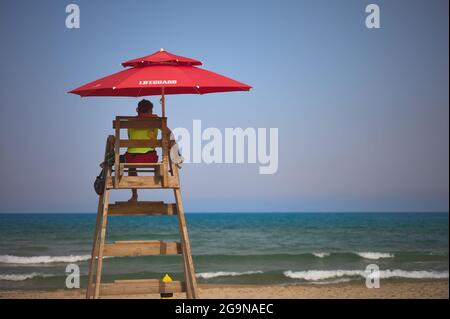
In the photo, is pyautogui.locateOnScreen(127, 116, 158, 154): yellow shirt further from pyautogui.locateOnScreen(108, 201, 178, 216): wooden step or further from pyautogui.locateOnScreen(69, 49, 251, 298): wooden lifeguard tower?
pyautogui.locateOnScreen(108, 201, 178, 216): wooden step

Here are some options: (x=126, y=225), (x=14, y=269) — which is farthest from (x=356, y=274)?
(x=126, y=225)

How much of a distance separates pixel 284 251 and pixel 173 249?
22154mm

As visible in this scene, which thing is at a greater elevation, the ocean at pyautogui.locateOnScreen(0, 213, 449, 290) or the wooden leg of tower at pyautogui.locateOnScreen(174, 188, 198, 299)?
the wooden leg of tower at pyautogui.locateOnScreen(174, 188, 198, 299)

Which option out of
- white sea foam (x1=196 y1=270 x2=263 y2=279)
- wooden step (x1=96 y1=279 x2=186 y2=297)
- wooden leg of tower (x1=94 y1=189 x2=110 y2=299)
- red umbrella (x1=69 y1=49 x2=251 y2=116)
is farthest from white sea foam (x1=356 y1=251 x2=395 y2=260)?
wooden leg of tower (x1=94 y1=189 x2=110 y2=299)

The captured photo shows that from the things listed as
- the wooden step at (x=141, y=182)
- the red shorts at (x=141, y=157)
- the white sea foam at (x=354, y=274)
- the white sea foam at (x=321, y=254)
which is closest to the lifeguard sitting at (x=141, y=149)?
the red shorts at (x=141, y=157)

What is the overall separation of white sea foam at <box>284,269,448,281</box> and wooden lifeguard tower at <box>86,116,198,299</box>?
1402 cm

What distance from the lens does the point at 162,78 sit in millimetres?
7496

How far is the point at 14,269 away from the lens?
22.1 meters

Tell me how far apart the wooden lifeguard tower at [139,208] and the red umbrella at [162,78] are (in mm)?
403

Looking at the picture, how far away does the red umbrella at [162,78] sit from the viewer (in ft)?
24.3

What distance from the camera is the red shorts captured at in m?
7.63

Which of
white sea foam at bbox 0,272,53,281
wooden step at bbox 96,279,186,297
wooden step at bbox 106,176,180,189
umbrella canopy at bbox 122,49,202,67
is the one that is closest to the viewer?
wooden step at bbox 106,176,180,189

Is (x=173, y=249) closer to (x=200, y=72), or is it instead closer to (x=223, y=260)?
(x=200, y=72)

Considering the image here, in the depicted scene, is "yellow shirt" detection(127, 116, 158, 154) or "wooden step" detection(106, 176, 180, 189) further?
"yellow shirt" detection(127, 116, 158, 154)
